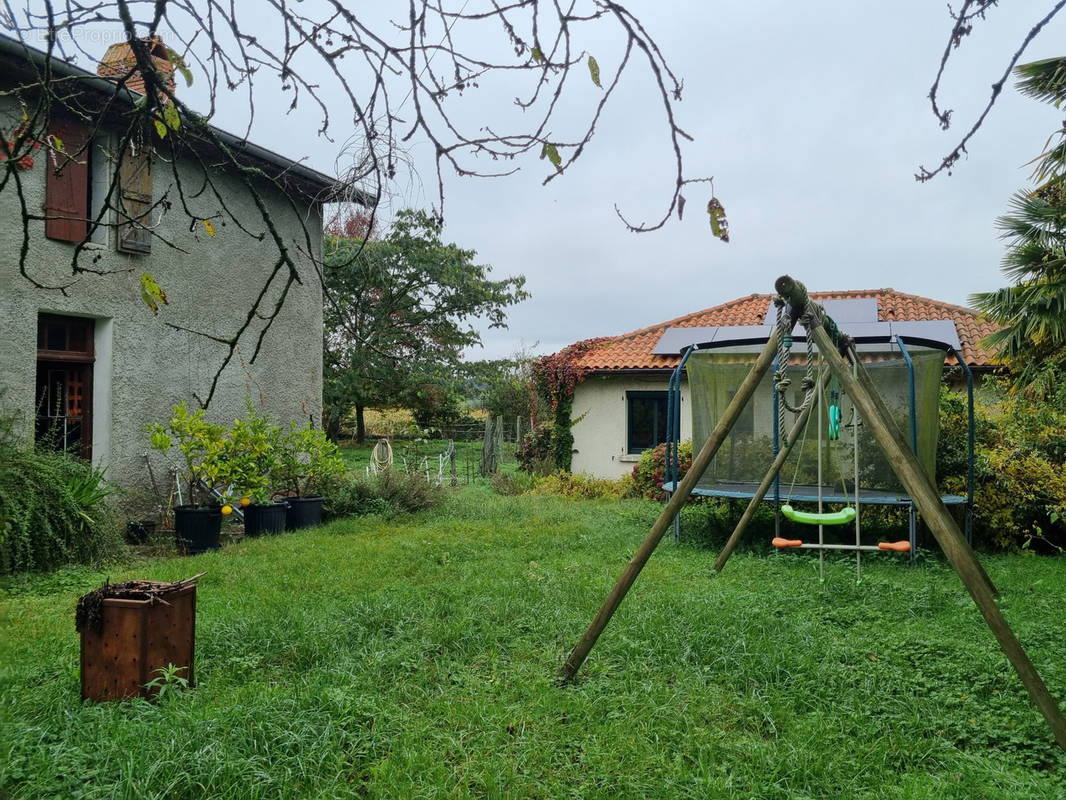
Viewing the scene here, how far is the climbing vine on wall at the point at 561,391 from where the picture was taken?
15.3 meters

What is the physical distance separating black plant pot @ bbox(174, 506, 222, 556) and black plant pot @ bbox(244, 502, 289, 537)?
0.71 meters

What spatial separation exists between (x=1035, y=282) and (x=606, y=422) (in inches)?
326

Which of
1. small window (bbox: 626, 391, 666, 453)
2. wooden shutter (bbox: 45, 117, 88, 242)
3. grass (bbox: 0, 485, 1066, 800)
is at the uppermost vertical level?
wooden shutter (bbox: 45, 117, 88, 242)

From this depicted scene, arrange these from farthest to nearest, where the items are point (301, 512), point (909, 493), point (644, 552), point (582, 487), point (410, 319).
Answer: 1. point (410, 319)
2. point (582, 487)
3. point (301, 512)
4. point (644, 552)
5. point (909, 493)

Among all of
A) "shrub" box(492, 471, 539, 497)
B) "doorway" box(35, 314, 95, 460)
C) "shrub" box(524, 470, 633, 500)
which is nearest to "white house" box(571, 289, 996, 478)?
"shrub" box(524, 470, 633, 500)

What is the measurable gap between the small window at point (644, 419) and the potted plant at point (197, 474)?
28.7 feet

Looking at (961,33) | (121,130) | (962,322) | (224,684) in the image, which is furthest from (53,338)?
(962,322)

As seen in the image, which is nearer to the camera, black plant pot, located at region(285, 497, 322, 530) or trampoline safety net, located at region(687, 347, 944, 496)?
trampoline safety net, located at region(687, 347, 944, 496)

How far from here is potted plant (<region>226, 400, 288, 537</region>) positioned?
8625 millimetres

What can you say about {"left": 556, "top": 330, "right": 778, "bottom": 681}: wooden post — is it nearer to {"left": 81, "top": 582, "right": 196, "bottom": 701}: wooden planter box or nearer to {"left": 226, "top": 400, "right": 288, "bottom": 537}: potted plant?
{"left": 81, "top": 582, "right": 196, "bottom": 701}: wooden planter box

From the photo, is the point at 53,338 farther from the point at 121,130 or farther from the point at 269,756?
the point at 269,756

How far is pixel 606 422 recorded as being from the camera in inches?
611

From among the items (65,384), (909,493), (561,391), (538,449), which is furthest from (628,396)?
(909,493)

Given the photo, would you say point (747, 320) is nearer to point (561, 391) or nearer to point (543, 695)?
point (561, 391)
